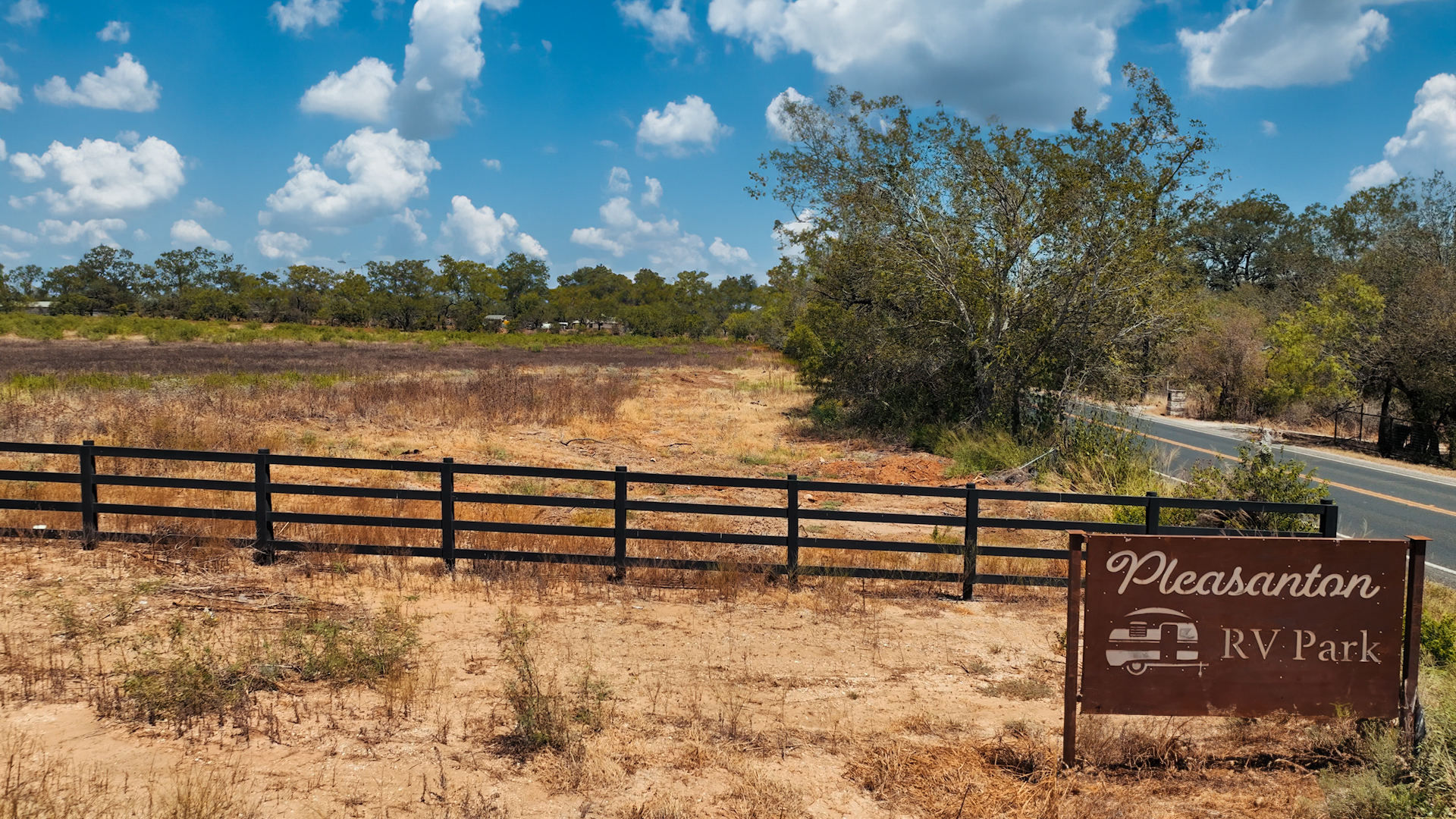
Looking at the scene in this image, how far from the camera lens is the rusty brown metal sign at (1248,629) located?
4863mm

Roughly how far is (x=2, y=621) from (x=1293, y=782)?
9.53 metres

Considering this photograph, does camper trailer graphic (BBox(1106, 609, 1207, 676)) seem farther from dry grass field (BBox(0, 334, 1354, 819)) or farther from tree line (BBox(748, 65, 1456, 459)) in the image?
tree line (BBox(748, 65, 1456, 459))

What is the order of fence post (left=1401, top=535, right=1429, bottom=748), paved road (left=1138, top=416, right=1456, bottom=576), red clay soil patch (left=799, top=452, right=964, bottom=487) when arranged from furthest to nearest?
red clay soil patch (left=799, top=452, right=964, bottom=487)
paved road (left=1138, top=416, right=1456, bottom=576)
fence post (left=1401, top=535, right=1429, bottom=748)

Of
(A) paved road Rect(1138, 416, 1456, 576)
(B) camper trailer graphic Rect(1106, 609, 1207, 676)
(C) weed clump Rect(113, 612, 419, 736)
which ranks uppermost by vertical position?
(B) camper trailer graphic Rect(1106, 609, 1207, 676)

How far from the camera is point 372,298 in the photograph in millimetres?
100375

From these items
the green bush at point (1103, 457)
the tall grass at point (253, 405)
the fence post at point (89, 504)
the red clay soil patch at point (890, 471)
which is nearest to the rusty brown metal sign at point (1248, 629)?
the green bush at point (1103, 457)

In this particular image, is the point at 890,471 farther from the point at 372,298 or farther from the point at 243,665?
the point at 372,298

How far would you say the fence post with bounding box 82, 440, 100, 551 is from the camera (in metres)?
9.10

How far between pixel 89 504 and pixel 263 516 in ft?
7.07

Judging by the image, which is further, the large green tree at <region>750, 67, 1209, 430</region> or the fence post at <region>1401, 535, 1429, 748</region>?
the large green tree at <region>750, 67, 1209, 430</region>

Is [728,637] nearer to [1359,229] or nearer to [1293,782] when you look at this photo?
[1293,782]

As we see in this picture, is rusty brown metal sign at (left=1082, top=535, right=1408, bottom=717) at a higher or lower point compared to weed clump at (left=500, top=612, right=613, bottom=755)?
higher

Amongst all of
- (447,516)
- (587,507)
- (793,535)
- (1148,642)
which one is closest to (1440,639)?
(1148,642)

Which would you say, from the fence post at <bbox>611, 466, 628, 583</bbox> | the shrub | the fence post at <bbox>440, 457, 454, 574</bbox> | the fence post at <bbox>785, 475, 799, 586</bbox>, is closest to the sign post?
the fence post at <bbox>785, 475, 799, 586</bbox>
